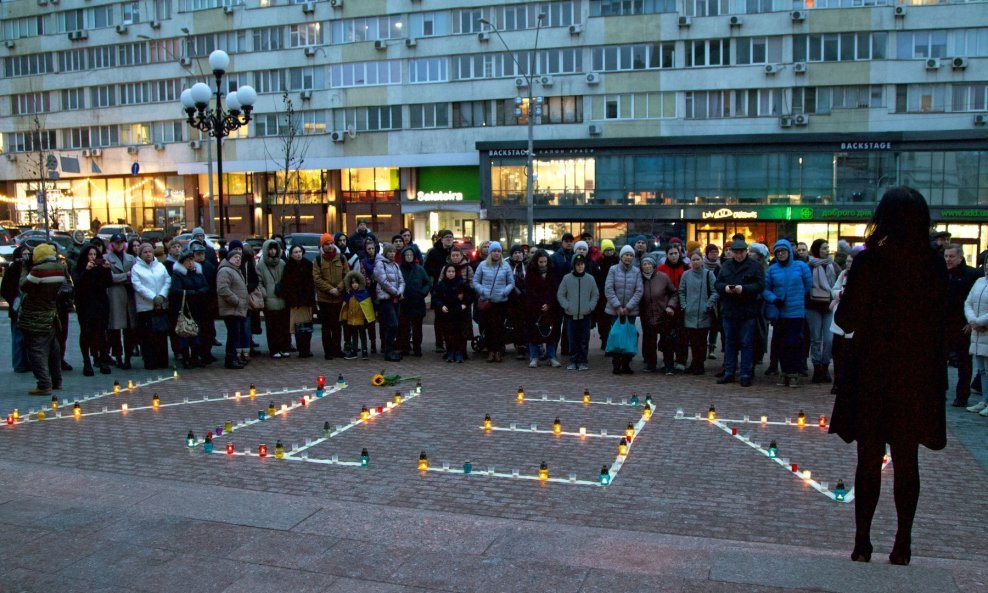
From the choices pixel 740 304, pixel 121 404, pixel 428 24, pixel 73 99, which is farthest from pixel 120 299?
pixel 73 99

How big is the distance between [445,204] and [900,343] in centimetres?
5491

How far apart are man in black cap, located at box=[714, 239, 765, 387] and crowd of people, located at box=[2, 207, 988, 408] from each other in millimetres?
20

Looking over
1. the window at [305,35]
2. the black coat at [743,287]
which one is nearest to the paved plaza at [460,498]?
the black coat at [743,287]

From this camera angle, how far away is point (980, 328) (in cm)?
1023

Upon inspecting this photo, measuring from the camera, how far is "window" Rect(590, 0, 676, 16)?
52.5 meters

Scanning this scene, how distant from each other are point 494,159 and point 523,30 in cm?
838

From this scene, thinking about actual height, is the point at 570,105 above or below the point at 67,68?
below

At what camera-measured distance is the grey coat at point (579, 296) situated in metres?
13.4

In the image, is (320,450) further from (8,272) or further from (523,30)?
(523,30)

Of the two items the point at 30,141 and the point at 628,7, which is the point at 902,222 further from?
the point at 30,141

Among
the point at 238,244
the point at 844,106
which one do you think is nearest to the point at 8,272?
the point at 238,244

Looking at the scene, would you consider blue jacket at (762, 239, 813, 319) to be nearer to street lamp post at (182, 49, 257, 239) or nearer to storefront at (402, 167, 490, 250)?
street lamp post at (182, 49, 257, 239)

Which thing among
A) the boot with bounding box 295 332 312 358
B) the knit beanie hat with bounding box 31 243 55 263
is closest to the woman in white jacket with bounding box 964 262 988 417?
the boot with bounding box 295 332 312 358

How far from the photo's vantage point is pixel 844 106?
50.8 meters
